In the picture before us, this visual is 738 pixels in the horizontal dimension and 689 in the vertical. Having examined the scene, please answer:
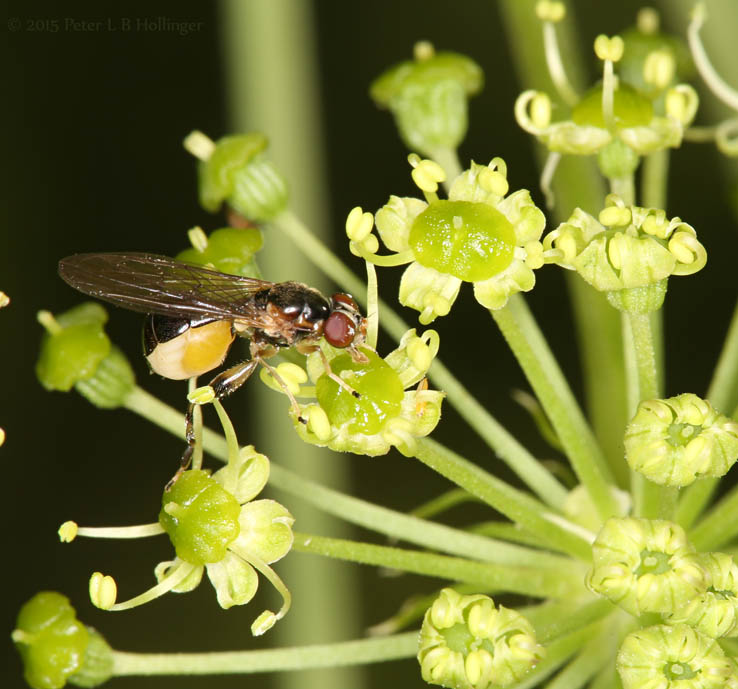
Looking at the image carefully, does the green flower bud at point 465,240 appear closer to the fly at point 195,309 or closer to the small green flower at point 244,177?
the fly at point 195,309

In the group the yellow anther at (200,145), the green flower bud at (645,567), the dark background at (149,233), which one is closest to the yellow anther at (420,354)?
the green flower bud at (645,567)

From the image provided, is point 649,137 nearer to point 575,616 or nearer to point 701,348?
point 575,616

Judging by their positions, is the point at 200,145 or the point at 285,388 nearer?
the point at 285,388

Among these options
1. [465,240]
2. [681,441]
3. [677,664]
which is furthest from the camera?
[465,240]

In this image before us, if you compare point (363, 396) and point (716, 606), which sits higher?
point (363, 396)

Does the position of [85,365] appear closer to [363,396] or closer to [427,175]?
[363,396]

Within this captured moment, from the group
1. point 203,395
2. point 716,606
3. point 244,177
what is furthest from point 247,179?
point 716,606

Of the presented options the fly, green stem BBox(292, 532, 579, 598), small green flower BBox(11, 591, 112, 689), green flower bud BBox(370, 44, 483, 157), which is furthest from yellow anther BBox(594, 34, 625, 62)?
small green flower BBox(11, 591, 112, 689)

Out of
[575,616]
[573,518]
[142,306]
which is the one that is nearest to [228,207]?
[142,306]
